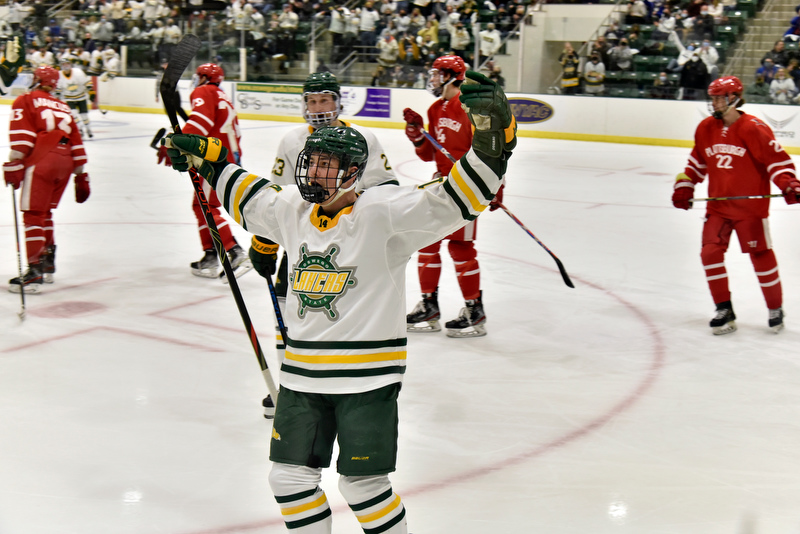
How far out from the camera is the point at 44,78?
5.04 meters

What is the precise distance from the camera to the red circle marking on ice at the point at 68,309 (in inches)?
179

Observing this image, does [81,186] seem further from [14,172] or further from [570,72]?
[570,72]

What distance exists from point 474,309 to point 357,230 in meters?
2.58

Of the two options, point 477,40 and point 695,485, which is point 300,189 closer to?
point 695,485

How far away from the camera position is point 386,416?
189 cm

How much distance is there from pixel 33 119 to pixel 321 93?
106 inches

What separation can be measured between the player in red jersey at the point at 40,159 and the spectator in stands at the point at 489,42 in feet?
36.2

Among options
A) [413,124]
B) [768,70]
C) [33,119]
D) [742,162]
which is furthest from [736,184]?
[768,70]

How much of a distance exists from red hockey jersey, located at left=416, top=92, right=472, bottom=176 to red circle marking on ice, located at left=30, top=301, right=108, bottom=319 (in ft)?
6.76

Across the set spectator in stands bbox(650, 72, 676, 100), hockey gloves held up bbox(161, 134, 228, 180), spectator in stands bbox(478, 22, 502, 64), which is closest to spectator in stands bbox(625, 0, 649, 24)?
spectator in stands bbox(650, 72, 676, 100)

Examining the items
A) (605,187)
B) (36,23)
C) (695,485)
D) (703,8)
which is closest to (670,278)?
(695,485)

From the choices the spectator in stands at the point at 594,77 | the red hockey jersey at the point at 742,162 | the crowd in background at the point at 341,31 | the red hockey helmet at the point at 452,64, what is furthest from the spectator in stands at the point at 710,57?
the red hockey helmet at the point at 452,64

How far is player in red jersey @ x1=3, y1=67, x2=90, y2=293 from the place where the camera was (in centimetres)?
493

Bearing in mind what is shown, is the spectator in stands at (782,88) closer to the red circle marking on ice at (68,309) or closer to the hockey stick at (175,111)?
the red circle marking on ice at (68,309)
